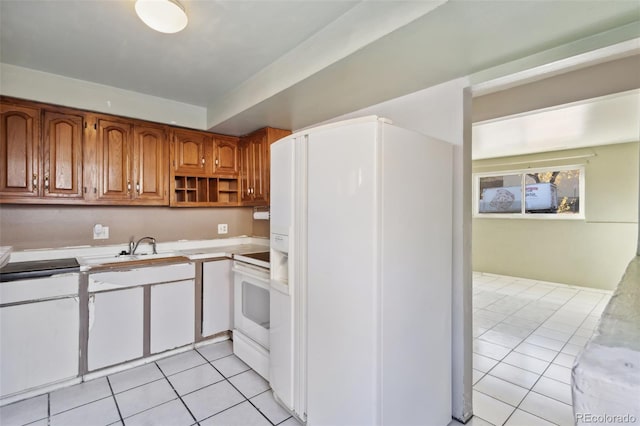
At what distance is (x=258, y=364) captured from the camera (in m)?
2.33

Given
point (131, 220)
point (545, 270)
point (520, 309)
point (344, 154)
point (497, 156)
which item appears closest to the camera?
point (344, 154)

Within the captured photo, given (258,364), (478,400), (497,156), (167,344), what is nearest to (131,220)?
(167,344)

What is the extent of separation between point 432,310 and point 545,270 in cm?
476

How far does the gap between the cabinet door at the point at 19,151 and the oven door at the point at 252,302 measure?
1729 mm

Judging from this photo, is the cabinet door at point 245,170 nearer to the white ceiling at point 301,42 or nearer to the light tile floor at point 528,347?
the white ceiling at point 301,42

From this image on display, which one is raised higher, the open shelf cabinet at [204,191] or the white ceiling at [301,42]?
the white ceiling at [301,42]

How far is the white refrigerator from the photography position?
1409 mm

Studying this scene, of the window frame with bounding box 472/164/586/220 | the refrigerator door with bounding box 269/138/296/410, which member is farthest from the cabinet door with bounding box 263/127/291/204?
the window frame with bounding box 472/164/586/220

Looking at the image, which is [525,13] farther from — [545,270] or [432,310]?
[545,270]

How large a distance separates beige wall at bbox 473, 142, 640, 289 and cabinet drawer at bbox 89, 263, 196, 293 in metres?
5.54

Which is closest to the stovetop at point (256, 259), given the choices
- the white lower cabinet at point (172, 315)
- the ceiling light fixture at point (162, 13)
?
the white lower cabinet at point (172, 315)

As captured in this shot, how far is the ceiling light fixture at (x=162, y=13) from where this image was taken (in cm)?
143

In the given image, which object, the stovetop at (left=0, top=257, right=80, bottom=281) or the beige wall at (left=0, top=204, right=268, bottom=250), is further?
the beige wall at (left=0, top=204, right=268, bottom=250)

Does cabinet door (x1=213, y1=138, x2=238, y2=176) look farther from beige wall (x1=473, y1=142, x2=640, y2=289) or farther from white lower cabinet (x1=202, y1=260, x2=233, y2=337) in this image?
beige wall (x1=473, y1=142, x2=640, y2=289)
